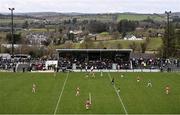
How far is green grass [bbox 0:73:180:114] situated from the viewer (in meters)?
39.9

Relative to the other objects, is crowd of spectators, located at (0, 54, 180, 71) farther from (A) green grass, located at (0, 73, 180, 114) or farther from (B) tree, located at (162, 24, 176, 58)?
(B) tree, located at (162, 24, 176, 58)

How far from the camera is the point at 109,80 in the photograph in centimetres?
6094

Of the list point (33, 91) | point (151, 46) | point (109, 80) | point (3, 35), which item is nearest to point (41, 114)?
point (33, 91)

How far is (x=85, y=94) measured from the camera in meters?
48.6

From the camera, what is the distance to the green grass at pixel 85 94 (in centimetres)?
3991

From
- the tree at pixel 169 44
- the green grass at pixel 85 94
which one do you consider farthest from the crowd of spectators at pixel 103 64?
the tree at pixel 169 44

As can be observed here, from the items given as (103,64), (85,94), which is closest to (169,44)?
(103,64)

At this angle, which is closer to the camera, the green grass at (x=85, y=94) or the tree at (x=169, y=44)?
the green grass at (x=85, y=94)

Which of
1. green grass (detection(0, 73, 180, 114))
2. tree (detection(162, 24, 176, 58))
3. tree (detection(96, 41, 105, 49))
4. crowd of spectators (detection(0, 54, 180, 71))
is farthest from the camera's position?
tree (detection(96, 41, 105, 49))

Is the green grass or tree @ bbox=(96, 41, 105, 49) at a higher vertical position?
the green grass

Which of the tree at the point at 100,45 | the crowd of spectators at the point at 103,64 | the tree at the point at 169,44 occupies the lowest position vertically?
the tree at the point at 100,45

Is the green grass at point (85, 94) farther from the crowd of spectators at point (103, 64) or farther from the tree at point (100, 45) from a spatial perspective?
the tree at point (100, 45)

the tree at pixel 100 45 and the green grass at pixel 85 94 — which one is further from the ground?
the green grass at pixel 85 94

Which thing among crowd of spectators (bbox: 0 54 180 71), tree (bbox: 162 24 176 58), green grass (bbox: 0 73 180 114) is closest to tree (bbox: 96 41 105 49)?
tree (bbox: 162 24 176 58)
